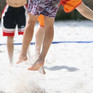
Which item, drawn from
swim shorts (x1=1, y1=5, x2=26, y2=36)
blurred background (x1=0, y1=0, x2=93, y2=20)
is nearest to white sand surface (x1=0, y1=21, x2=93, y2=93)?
swim shorts (x1=1, y1=5, x2=26, y2=36)

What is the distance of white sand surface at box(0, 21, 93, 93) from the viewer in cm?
273

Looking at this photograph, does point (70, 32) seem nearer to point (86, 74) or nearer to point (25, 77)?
point (86, 74)

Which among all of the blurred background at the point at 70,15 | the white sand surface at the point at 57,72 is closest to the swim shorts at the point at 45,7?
the white sand surface at the point at 57,72

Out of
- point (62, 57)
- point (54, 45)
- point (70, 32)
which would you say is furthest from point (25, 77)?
point (70, 32)

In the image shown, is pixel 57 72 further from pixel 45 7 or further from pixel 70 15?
pixel 70 15

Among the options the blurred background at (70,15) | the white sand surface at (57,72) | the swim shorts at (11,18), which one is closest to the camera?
the white sand surface at (57,72)

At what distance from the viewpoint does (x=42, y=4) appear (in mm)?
2520

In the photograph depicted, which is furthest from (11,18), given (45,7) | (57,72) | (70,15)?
(70,15)

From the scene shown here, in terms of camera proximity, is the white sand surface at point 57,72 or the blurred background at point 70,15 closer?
the white sand surface at point 57,72

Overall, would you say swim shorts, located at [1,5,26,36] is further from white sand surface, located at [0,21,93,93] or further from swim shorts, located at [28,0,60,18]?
swim shorts, located at [28,0,60,18]

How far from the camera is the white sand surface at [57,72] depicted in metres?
2.73

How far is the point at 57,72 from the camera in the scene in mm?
3191

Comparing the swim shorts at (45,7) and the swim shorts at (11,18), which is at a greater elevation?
the swim shorts at (45,7)

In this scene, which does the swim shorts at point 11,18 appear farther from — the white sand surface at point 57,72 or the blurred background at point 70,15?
the blurred background at point 70,15
